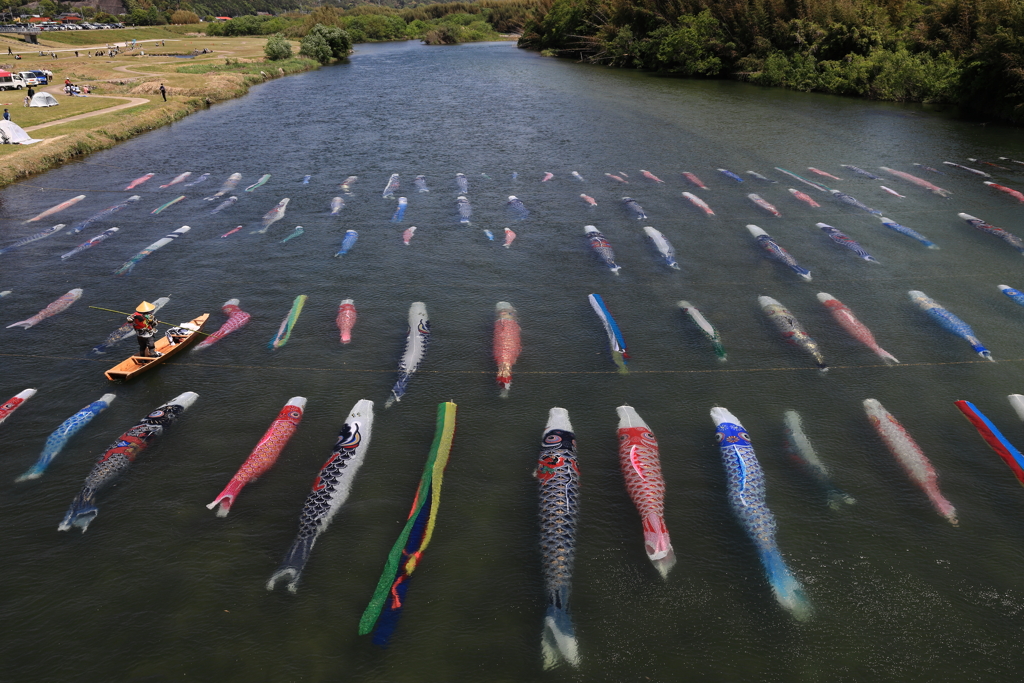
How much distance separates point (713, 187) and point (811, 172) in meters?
10.7

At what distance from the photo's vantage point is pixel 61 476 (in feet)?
81.3

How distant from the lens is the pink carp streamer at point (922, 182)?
54.6 meters

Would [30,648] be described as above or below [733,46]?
below

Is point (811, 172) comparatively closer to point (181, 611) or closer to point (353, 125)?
point (353, 125)

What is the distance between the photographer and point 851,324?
34250mm

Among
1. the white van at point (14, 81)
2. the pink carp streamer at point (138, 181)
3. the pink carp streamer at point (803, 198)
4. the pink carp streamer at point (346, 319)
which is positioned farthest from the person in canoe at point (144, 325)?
the white van at point (14, 81)

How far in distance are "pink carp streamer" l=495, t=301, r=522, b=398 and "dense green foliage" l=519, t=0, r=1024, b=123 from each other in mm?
73642

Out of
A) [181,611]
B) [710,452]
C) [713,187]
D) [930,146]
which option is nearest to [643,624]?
[710,452]

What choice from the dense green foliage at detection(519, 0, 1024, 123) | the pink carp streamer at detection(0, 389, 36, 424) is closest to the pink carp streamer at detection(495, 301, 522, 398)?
the pink carp streamer at detection(0, 389, 36, 424)

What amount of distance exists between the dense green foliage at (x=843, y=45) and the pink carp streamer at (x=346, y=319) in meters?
79.9

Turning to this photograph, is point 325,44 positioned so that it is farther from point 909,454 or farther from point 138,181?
point 909,454

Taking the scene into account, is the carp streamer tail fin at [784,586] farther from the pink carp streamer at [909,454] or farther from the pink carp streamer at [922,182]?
the pink carp streamer at [922,182]

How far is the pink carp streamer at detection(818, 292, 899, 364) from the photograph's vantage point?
3222cm

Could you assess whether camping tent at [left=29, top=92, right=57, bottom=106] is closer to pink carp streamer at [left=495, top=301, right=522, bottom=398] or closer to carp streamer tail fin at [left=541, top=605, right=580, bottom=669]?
pink carp streamer at [left=495, top=301, right=522, bottom=398]
